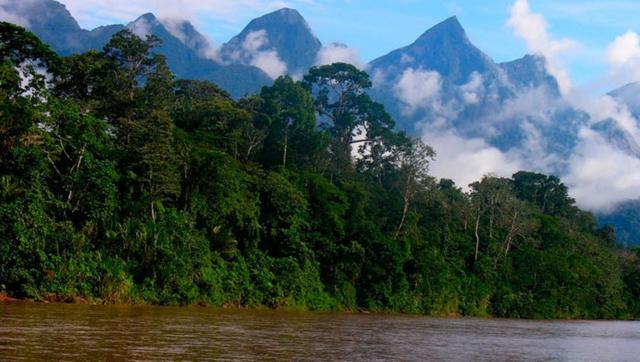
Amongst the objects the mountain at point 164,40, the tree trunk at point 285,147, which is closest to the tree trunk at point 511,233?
the tree trunk at point 285,147

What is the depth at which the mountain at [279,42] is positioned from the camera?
145m

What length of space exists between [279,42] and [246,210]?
106 m

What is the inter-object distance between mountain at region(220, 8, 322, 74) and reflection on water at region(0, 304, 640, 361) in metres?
120

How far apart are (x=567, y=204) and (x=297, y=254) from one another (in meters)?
46.5

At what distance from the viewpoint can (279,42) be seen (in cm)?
14575

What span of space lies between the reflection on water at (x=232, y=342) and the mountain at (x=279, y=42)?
120m

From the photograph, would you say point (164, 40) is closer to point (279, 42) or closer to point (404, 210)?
point (279, 42)

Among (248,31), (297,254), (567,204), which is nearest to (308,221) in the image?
Result: (297,254)

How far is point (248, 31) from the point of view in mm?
148625

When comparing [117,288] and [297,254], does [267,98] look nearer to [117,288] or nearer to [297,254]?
[297,254]

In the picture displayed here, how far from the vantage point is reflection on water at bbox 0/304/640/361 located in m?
15.4

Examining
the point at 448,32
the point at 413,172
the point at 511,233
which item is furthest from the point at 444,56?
the point at 413,172

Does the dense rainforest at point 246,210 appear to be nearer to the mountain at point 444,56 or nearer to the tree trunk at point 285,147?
the tree trunk at point 285,147

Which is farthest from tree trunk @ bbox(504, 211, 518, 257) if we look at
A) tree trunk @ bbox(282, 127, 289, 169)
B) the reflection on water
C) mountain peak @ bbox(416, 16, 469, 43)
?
mountain peak @ bbox(416, 16, 469, 43)
